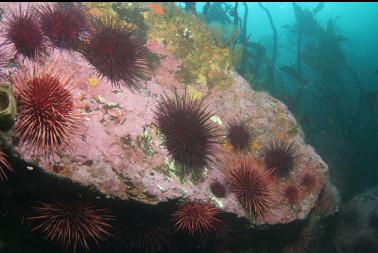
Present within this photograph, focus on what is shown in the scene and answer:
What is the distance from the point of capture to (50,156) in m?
4.56

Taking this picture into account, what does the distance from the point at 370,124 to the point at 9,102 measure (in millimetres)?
14495

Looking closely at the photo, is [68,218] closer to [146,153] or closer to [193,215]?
[146,153]

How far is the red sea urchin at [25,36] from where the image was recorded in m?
5.02

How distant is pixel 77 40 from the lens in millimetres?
5922

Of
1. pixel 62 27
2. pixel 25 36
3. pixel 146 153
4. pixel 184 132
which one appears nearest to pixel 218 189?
pixel 184 132

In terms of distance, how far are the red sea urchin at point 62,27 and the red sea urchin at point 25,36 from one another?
210mm

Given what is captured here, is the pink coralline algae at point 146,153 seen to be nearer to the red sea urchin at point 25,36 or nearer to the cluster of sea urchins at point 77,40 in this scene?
the cluster of sea urchins at point 77,40

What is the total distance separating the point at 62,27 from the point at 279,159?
5.24 metres

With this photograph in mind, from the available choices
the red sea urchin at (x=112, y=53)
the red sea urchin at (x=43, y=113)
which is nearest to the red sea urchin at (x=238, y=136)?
the red sea urchin at (x=112, y=53)

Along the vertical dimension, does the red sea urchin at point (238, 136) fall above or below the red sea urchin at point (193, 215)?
above

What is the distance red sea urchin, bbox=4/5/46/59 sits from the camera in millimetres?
5016

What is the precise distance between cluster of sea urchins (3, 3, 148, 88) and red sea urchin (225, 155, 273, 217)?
9.03 ft

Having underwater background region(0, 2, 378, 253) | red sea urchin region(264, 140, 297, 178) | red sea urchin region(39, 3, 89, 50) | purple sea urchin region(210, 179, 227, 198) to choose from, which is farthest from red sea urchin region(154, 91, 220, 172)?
red sea urchin region(39, 3, 89, 50)

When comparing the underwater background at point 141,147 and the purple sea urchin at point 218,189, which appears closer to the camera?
the underwater background at point 141,147
